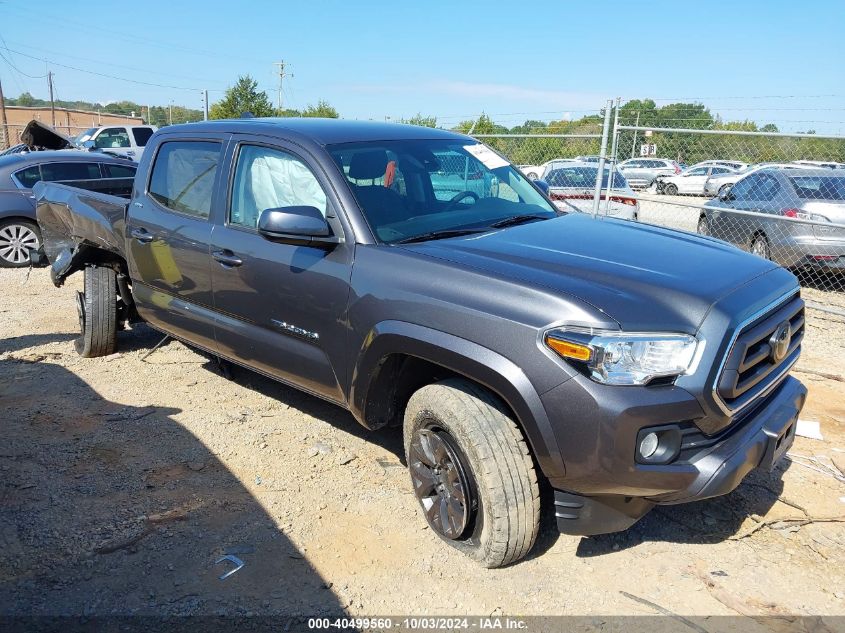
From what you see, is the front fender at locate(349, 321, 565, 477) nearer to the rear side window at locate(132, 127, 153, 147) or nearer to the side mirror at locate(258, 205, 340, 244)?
the side mirror at locate(258, 205, 340, 244)

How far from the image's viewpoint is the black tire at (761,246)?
29.6ft

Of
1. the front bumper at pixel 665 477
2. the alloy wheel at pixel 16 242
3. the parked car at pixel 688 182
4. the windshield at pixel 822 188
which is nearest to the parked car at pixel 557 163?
the windshield at pixel 822 188

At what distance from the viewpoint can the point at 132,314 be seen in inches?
242

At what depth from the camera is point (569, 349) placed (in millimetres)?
2594

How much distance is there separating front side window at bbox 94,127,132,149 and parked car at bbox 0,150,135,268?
38.0 feet

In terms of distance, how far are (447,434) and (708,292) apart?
49.0 inches

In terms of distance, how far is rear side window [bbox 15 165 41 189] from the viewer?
10.4 metres

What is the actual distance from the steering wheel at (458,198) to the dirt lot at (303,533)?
1.52 m

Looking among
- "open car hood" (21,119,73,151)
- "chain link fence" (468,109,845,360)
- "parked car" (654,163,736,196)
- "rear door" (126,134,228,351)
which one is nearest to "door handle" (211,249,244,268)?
"rear door" (126,134,228,351)

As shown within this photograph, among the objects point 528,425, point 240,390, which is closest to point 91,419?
point 240,390

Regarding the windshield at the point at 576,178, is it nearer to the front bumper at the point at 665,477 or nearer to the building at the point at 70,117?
the front bumper at the point at 665,477

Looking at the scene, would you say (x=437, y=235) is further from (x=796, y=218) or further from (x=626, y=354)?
(x=796, y=218)

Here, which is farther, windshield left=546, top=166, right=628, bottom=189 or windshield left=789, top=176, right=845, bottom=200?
windshield left=546, top=166, right=628, bottom=189

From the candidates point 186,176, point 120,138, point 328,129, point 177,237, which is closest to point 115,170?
point 186,176
